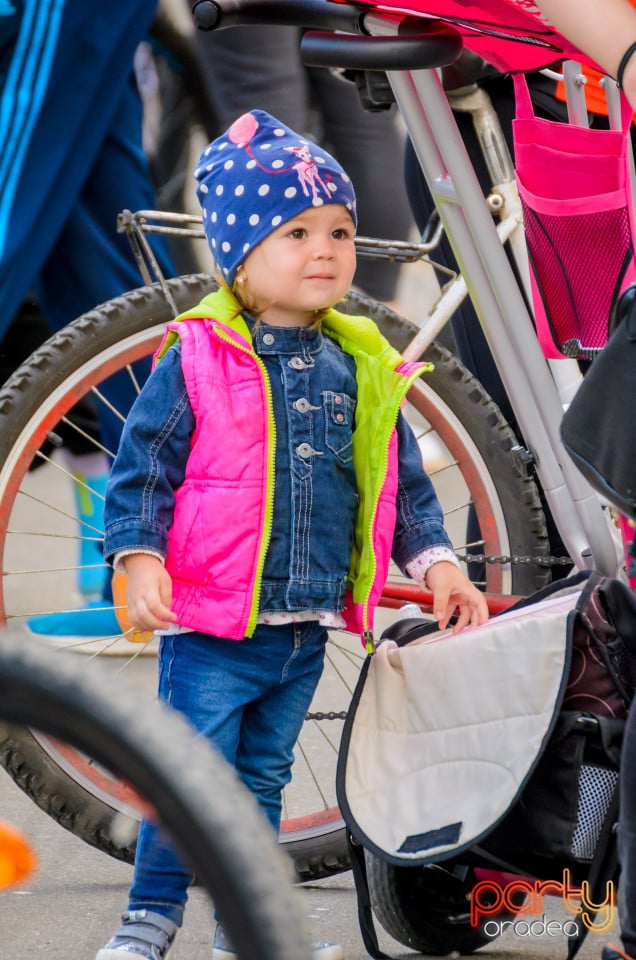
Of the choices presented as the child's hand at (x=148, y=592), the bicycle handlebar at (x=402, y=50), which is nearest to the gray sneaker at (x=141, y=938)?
the child's hand at (x=148, y=592)

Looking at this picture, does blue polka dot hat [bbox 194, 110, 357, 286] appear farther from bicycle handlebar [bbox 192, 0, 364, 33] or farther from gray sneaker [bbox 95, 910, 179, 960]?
gray sneaker [bbox 95, 910, 179, 960]

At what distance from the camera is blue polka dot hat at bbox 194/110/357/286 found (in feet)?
5.96

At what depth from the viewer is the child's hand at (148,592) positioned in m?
1.71

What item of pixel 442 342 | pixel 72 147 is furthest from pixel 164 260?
pixel 442 342

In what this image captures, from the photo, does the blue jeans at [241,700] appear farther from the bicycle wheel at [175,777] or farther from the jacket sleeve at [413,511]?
the bicycle wheel at [175,777]

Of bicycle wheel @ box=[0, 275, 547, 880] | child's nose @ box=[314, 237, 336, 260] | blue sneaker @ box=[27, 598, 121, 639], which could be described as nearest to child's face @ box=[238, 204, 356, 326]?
child's nose @ box=[314, 237, 336, 260]

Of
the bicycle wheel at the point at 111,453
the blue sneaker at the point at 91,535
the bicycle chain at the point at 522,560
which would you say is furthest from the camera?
the blue sneaker at the point at 91,535

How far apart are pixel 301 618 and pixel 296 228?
514 millimetres

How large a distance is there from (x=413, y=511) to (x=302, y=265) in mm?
382

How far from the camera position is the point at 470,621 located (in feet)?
6.32

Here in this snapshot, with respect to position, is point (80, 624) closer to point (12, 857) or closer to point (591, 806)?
point (591, 806)

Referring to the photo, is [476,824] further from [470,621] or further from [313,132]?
[313,132]

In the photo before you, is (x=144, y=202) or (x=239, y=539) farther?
(x=144, y=202)

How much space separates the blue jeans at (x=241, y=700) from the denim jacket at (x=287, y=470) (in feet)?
0.25
